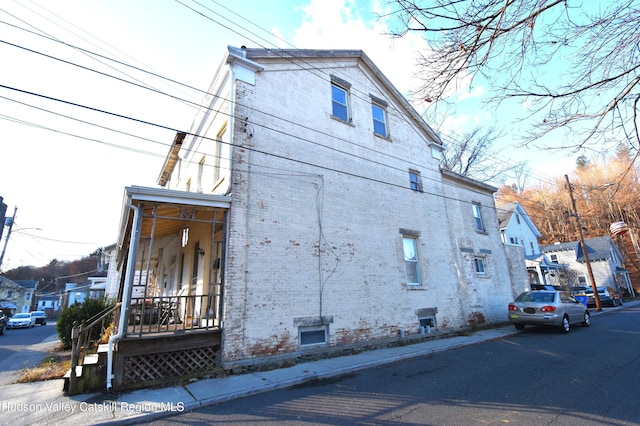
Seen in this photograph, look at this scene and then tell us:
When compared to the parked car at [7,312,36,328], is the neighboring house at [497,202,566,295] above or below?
above

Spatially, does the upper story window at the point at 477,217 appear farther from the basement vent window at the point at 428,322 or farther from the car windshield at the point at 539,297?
the basement vent window at the point at 428,322

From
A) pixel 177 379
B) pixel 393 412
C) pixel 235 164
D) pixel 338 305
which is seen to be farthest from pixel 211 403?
pixel 235 164

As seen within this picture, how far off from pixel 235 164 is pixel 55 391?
19.2ft

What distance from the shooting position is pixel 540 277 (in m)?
26.3

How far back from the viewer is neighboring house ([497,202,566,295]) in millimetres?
26645

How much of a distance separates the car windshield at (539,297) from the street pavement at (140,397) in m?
8.36

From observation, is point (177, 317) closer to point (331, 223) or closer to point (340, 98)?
point (331, 223)

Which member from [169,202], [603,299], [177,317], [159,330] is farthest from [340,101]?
[603,299]

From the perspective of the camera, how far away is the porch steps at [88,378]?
18.7 ft

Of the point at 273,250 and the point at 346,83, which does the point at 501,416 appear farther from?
the point at 346,83

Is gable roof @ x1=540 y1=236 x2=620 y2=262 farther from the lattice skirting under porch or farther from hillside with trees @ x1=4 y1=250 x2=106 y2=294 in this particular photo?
hillside with trees @ x1=4 y1=250 x2=106 y2=294

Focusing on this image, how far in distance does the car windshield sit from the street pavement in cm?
836

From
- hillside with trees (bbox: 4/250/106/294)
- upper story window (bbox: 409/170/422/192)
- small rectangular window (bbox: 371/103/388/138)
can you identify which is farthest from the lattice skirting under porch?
hillside with trees (bbox: 4/250/106/294)

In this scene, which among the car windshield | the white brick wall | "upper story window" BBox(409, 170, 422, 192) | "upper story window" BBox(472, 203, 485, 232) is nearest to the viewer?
the white brick wall
